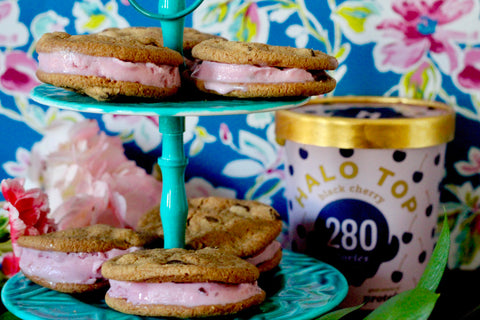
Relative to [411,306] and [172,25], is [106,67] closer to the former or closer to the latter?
[172,25]

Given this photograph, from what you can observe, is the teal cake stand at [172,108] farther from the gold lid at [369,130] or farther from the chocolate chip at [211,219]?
the gold lid at [369,130]

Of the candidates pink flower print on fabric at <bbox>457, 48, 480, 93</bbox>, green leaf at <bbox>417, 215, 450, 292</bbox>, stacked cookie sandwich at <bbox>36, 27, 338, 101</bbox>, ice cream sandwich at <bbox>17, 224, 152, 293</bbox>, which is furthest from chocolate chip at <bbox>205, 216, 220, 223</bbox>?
pink flower print on fabric at <bbox>457, 48, 480, 93</bbox>

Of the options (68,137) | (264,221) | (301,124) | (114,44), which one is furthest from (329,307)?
(68,137)

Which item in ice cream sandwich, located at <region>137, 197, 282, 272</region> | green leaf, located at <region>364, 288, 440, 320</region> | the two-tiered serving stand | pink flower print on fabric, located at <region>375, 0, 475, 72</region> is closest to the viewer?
green leaf, located at <region>364, 288, 440, 320</region>

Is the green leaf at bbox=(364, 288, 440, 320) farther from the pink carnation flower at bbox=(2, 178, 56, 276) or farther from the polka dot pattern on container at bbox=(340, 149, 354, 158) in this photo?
the pink carnation flower at bbox=(2, 178, 56, 276)

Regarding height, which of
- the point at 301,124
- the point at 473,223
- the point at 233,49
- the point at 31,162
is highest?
the point at 233,49

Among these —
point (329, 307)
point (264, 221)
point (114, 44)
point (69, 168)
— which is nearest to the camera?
point (114, 44)

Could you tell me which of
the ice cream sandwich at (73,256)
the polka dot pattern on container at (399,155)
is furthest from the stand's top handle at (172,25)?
the polka dot pattern on container at (399,155)

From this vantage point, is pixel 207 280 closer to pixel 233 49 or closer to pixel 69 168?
pixel 233 49
